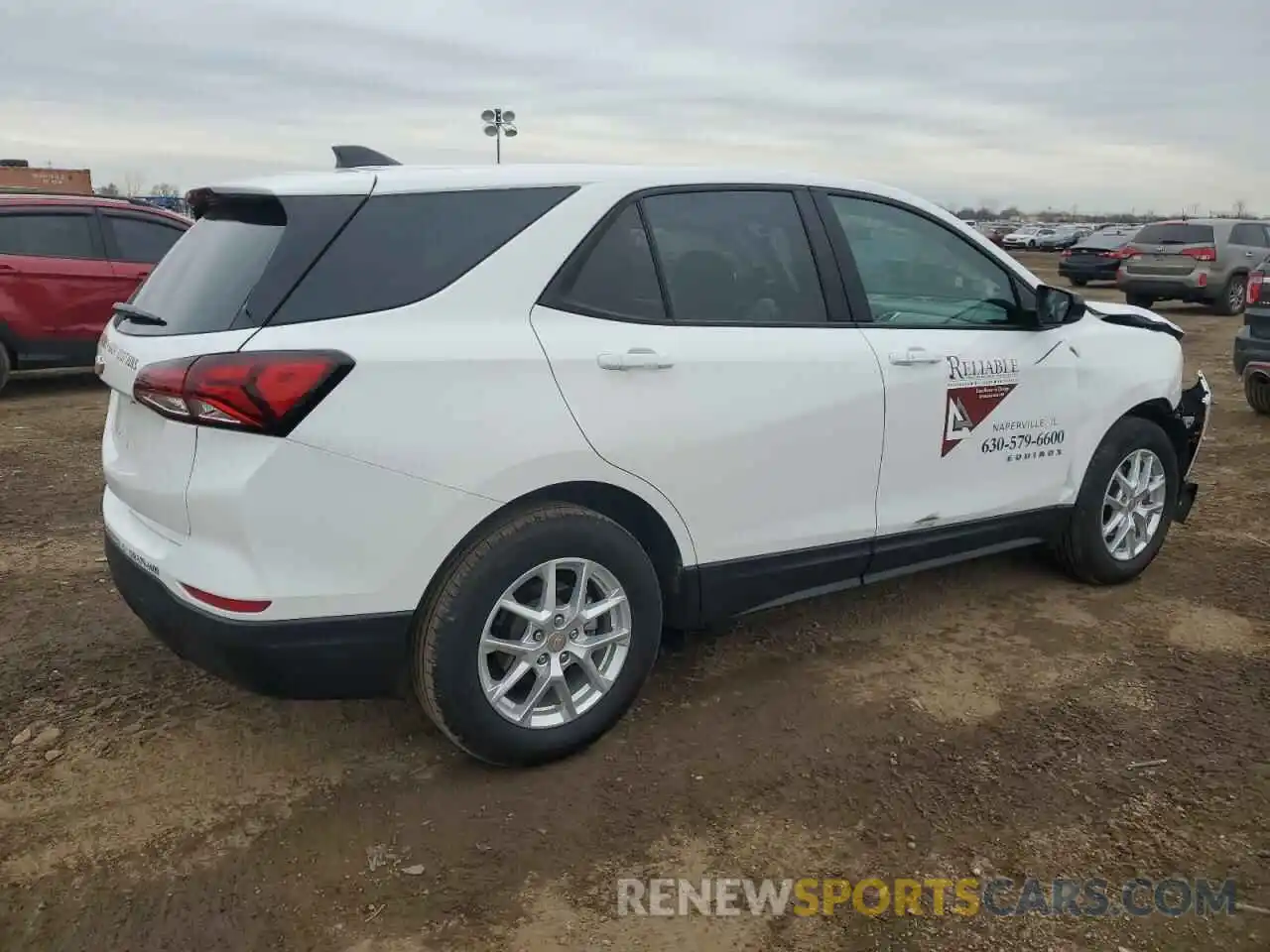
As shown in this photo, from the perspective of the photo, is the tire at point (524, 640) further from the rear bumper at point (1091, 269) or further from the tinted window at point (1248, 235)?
the rear bumper at point (1091, 269)

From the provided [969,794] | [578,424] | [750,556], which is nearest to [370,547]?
[578,424]

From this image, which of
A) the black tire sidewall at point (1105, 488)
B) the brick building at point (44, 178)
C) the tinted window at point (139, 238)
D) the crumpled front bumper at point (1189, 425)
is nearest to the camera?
the black tire sidewall at point (1105, 488)

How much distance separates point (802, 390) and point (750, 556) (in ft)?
1.83

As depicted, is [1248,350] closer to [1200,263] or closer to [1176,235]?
[1200,263]

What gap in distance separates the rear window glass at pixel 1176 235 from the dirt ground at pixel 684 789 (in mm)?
14950

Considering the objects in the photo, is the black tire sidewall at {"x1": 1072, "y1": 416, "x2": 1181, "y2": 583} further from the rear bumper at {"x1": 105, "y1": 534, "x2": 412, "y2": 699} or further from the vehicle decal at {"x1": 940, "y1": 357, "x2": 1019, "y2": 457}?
the rear bumper at {"x1": 105, "y1": 534, "x2": 412, "y2": 699}

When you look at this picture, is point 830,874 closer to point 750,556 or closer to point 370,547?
point 750,556

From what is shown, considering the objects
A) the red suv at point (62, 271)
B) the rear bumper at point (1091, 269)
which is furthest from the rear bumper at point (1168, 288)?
the red suv at point (62, 271)

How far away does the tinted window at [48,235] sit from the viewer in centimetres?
872

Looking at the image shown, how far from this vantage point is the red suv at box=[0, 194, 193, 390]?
8672mm

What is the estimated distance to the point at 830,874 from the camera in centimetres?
258

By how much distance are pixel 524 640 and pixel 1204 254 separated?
17.3 m

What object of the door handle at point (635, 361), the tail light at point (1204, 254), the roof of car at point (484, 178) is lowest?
the tail light at point (1204, 254)

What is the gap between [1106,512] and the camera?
175 inches
